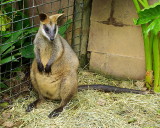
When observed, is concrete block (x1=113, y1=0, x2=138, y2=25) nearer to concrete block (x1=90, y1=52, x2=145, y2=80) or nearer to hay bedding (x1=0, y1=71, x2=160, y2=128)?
concrete block (x1=90, y1=52, x2=145, y2=80)

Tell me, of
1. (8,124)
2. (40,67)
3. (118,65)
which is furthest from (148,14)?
(8,124)

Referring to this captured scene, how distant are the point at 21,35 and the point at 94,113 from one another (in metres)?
1.73

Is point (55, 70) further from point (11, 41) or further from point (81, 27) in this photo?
point (81, 27)

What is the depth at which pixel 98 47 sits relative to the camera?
20.5 feet

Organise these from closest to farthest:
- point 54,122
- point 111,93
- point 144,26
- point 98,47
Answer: point 54,122 < point 144,26 < point 111,93 < point 98,47

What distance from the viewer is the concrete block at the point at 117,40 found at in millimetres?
5918

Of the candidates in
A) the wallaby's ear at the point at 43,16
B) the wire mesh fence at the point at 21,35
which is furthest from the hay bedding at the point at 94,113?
the wallaby's ear at the point at 43,16

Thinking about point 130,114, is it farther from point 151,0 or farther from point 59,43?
point 151,0

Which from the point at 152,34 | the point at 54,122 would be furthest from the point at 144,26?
the point at 54,122

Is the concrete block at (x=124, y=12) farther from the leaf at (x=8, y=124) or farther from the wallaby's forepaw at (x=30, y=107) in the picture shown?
the leaf at (x=8, y=124)

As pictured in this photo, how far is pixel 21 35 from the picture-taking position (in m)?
5.55

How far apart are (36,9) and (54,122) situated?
211 centimetres

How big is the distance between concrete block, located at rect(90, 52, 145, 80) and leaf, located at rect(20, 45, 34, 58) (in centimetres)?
122

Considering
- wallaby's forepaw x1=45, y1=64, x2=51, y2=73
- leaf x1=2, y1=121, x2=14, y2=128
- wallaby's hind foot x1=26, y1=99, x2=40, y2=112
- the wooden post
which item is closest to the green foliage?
the wooden post
